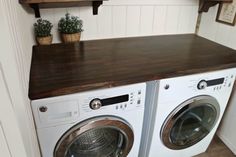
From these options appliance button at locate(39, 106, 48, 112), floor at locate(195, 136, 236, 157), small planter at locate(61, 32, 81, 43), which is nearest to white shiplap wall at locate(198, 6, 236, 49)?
floor at locate(195, 136, 236, 157)

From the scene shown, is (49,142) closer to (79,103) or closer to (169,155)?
(79,103)

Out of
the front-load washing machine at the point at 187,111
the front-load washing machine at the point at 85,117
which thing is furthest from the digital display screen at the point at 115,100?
the front-load washing machine at the point at 187,111

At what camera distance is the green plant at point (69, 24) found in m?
1.43

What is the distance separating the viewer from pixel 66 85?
958mm

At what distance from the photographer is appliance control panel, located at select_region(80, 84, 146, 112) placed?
3.34 ft

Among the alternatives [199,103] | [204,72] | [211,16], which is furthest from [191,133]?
[211,16]

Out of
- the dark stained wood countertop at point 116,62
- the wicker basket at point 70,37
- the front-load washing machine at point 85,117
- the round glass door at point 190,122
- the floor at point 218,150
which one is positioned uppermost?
the wicker basket at point 70,37

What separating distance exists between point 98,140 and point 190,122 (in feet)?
2.35

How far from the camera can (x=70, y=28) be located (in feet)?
4.74

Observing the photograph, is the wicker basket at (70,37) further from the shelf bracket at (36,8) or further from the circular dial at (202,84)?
the circular dial at (202,84)

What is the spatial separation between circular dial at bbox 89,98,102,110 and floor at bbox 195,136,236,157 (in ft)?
3.97

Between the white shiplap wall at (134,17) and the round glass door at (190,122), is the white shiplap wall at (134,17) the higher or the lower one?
the higher one

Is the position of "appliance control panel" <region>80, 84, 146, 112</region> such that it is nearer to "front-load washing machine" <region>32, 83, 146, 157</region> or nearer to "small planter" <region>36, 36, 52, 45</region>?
"front-load washing machine" <region>32, 83, 146, 157</region>

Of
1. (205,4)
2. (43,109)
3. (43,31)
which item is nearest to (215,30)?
(205,4)
